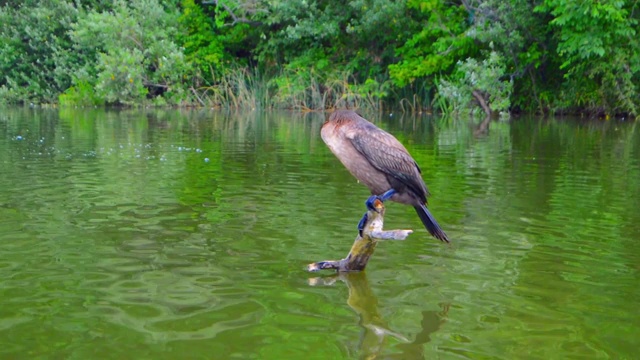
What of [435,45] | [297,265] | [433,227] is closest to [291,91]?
[435,45]

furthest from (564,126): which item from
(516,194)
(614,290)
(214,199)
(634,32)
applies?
(614,290)

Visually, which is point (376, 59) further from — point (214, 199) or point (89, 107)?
point (214, 199)

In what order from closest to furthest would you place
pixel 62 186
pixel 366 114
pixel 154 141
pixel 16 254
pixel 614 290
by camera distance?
pixel 614 290, pixel 16 254, pixel 62 186, pixel 154 141, pixel 366 114

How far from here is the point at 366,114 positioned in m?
25.3

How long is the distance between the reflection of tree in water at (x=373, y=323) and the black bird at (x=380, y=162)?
22.3 inches

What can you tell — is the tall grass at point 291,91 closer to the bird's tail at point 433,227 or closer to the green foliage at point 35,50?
the green foliage at point 35,50

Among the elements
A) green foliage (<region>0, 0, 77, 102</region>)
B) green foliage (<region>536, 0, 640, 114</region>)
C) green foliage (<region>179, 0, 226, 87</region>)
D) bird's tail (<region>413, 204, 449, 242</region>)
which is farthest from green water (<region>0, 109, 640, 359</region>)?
green foliage (<region>0, 0, 77, 102</region>)

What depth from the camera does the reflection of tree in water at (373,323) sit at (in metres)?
3.72

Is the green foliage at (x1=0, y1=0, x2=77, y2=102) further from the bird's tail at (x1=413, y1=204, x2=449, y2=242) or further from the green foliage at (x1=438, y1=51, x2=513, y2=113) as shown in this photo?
the bird's tail at (x1=413, y1=204, x2=449, y2=242)

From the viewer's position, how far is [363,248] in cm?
493

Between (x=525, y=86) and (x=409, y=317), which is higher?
(x=525, y=86)

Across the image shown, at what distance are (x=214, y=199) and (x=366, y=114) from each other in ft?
58.4

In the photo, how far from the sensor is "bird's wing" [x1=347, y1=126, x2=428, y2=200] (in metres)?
5.03

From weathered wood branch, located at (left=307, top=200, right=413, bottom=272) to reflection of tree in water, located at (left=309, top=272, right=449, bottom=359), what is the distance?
0.06m
